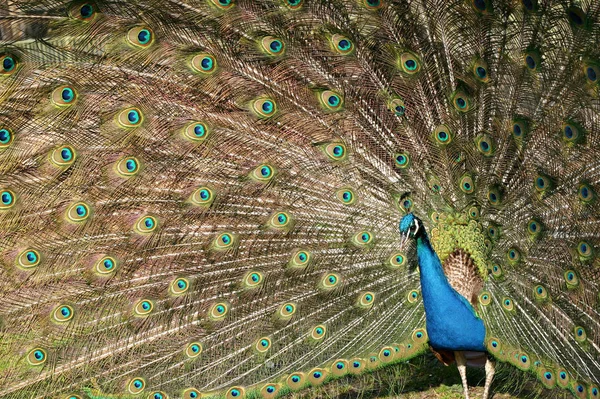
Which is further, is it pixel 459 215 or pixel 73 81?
pixel 459 215

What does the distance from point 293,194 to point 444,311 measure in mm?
1002

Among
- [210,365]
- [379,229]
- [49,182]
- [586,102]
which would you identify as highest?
[586,102]

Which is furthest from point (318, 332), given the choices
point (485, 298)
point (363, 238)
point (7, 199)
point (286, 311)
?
point (7, 199)

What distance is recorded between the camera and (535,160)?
4219 millimetres

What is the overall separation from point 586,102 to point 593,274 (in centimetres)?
87

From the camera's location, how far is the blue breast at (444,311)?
407 cm

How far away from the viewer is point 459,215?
4352 mm

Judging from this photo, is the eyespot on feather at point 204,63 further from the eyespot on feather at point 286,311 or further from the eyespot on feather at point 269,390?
the eyespot on feather at point 269,390

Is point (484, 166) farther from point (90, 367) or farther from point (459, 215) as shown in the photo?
point (90, 367)

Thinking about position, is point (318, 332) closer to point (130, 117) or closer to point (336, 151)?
point (336, 151)

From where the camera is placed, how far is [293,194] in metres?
4.45

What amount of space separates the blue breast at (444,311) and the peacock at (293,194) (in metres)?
0.01

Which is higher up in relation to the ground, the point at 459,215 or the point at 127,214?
the point at 459,215

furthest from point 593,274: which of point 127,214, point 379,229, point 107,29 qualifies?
point 107,29
